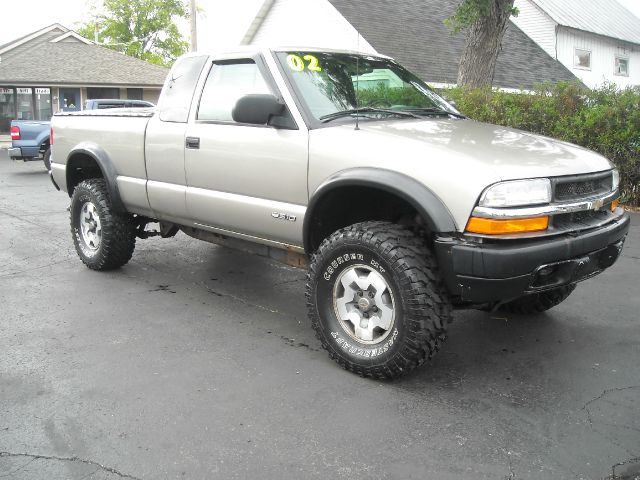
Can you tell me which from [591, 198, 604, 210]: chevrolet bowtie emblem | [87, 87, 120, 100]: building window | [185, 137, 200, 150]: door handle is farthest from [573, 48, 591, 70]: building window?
[591, 198, 604, 210]: chevrolet bowtie emblem

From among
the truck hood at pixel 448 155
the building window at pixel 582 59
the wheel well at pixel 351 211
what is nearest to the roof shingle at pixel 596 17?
the building window at pixel 582 59

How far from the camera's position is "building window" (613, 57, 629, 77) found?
32375 millimetres

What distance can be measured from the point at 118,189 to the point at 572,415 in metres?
4.15

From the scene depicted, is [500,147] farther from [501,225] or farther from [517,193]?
[501,225]

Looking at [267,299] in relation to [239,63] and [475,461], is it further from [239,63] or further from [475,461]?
[475,461]

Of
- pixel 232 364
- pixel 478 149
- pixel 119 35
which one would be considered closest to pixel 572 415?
pixel 478 149

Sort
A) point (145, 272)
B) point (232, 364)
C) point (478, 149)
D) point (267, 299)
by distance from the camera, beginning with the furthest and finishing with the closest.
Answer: point (145, 272) < point (267, 299) < point (232, 364) < point (478, 149)

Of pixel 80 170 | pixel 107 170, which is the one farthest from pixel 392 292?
pixel 80 170

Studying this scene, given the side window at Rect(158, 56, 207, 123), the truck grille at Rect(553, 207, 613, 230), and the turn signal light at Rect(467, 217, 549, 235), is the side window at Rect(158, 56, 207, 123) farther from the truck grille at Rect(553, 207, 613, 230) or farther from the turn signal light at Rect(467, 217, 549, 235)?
the truck grille at Rect(553, 207, 613, 230)

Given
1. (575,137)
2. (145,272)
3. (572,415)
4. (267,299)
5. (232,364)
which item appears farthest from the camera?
(575,137)

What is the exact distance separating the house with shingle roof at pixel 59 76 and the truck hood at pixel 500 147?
2972 centimetres

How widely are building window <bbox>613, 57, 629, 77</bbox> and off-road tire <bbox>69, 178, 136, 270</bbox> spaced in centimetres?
3153

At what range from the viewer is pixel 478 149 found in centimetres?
378

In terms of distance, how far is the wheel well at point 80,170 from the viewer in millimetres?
6402
